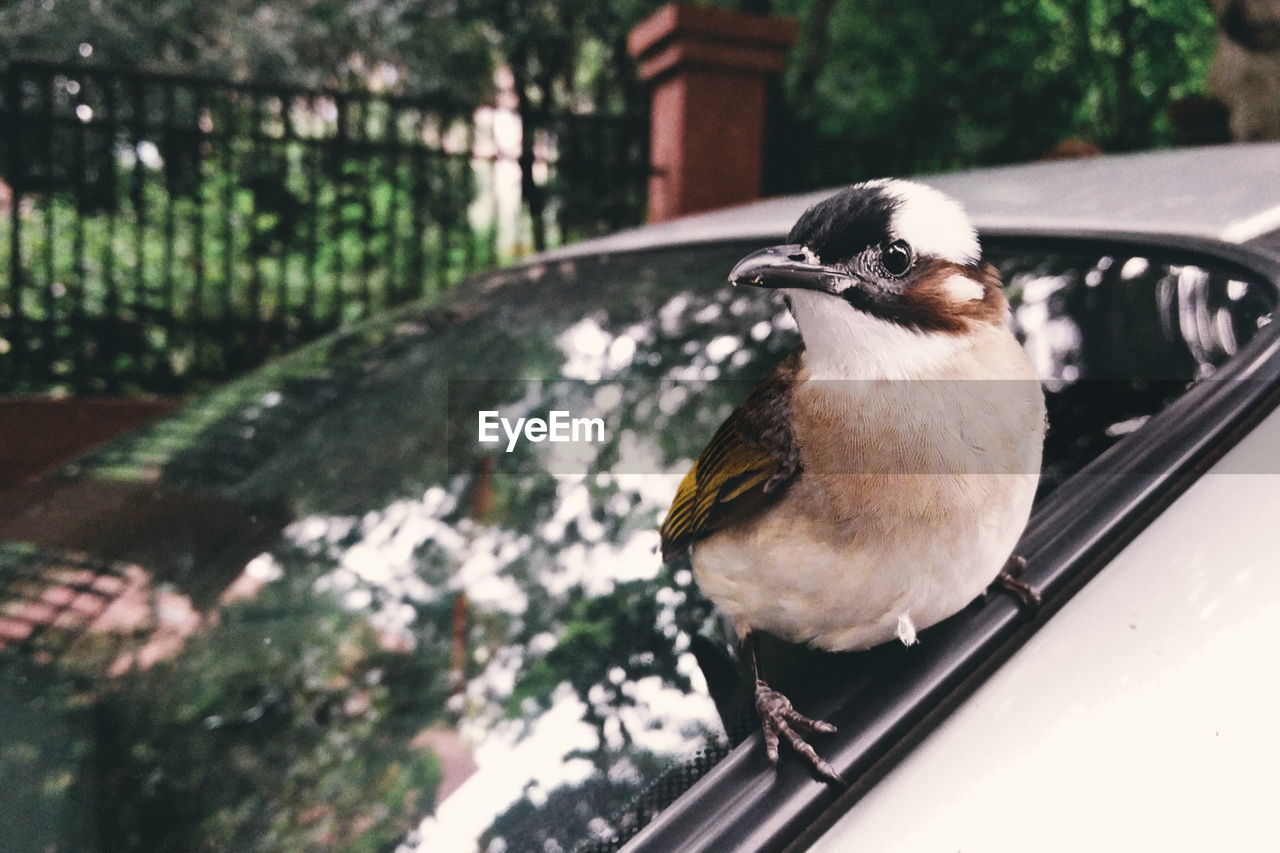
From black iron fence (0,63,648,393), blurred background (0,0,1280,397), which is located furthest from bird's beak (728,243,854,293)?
black iron fence (0,63,648,393)

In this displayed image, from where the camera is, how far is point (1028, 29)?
10.1 metres

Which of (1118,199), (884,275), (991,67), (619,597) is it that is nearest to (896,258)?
(884,275)

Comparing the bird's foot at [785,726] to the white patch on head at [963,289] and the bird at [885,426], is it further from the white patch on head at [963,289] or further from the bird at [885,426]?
the white patch on head at [963,289]

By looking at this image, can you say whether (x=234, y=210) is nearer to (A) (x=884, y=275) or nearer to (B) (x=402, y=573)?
(B) (x=402, y=573)

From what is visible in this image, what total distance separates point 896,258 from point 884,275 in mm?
17

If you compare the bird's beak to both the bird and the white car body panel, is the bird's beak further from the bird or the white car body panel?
the white car body panel

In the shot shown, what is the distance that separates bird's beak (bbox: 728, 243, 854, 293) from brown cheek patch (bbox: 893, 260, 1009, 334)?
7 cm

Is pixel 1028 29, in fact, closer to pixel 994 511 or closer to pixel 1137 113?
Result: pixel 1137 113

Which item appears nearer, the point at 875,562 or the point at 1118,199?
the point at 875,562

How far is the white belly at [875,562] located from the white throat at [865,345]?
0.10 metres

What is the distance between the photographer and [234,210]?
7484 mm

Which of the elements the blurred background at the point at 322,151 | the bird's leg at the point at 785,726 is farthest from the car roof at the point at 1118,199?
the blurred background at the point at 322,151

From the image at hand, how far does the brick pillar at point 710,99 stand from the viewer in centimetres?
561

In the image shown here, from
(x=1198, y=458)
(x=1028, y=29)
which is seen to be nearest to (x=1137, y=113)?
(x=1028, y=29)
